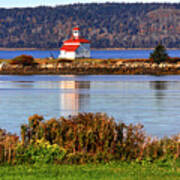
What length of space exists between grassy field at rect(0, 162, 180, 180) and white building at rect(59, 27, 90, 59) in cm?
11117

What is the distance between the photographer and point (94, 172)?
11891mm

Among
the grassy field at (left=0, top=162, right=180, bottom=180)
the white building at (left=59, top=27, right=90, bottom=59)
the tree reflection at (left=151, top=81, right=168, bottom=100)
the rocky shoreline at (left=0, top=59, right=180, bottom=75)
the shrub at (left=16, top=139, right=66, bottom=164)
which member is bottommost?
the grassy field at (left=0, top=162, right=180, bottom=180)

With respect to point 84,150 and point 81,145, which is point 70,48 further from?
point 84,150

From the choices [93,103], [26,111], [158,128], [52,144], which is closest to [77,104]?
[93,103]

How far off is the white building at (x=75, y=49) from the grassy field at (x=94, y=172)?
111174 mm

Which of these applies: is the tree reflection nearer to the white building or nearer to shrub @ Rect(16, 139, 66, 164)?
shrub @ Rect(16, 139, 66, 164)

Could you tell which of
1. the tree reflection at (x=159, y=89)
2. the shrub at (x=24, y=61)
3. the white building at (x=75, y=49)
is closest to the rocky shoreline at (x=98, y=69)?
the shrub at (x=24, y=61)

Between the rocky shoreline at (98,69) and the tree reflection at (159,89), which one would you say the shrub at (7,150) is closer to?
the tree reflection at (159,89)

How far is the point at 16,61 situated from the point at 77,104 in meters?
66.7

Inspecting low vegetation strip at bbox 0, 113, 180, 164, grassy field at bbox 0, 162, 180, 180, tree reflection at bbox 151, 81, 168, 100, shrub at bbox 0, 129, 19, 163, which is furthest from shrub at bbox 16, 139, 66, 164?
tree reflection at bbox 151, 81, 168, 100

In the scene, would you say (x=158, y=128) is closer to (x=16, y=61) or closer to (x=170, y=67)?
(x=170, y=67)

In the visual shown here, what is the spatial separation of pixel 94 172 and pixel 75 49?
11257 centimetres

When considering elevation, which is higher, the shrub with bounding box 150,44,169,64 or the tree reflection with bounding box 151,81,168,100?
the shrub with bounding box 150,44,169,64

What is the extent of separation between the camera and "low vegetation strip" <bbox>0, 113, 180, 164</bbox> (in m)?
13.2
